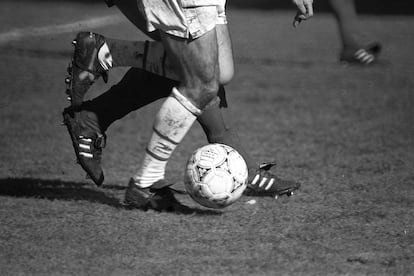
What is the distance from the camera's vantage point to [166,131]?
4.19m

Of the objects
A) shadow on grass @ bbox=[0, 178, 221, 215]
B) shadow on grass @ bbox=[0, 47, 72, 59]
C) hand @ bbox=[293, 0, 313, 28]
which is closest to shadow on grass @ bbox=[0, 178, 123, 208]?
shadow on grass @ bbox=[0, 178, 221, 215]

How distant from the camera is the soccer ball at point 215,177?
4211mm

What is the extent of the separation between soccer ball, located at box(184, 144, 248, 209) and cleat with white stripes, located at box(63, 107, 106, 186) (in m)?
0.56

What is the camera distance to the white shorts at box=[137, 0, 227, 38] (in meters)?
4.02

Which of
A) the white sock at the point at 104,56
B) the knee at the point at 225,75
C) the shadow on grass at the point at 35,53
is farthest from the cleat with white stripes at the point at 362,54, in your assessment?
the shadow on grass at the point at 35,53

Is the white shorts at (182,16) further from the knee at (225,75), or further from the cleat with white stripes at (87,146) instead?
the cleat with white stripes at (87,146)

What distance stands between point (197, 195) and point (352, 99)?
171 inches

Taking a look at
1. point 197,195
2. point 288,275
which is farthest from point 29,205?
point 288,275

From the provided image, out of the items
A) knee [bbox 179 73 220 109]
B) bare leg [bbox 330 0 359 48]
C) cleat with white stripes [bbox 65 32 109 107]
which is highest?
knee [bbox 179 73 220 109]

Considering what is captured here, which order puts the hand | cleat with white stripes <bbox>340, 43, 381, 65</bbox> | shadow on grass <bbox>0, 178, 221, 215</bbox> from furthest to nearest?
cleat with white stripes <bbox>340, 43, 381, 65</bbox>, shadow on grass <bbox>0, 178, 221, 215</bbox>, the hand

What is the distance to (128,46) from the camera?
4.49m

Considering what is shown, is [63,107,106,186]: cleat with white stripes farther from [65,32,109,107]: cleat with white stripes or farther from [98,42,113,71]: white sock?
[98,42,113,71]: white sock

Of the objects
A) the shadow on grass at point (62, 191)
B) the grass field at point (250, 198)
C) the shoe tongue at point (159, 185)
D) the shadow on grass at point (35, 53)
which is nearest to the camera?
the grass field at point (250, 198)

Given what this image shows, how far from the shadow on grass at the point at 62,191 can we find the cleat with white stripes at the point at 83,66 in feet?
1.84
